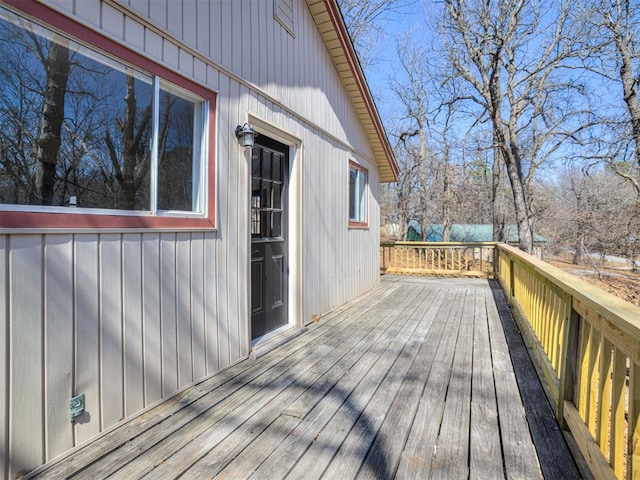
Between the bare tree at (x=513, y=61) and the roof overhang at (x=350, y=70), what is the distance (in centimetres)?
344

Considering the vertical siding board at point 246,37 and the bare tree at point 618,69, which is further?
the bare tree at point 618,69

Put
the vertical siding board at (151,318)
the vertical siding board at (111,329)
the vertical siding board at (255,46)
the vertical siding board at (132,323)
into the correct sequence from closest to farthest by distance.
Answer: the vertical siding board at (111,329)
the vertical siding board at (132,323)
the vertical siding board at (151,318)
the vertical siding board at (255,46)

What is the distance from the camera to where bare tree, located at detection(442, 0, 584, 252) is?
7906mm

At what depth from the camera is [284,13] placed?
12.3 ft

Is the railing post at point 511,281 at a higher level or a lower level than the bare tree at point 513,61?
lower

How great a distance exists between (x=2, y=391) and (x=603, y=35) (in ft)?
38.0

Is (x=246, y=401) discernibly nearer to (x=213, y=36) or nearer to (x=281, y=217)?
(x=281, y=217)

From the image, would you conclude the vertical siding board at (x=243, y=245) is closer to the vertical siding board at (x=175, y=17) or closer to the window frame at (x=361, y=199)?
the vertical siding board at (x=175, y=17)

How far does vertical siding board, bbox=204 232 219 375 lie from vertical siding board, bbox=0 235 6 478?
1.22 m

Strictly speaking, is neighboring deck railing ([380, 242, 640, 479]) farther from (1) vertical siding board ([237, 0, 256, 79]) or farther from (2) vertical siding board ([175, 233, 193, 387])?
(1) vertical siding board ([237, 0, 256, 79])

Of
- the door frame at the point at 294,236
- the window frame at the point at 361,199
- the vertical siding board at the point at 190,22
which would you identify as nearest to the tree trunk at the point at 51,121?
the vertical siding board at the point at 190,22

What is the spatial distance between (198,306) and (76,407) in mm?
939

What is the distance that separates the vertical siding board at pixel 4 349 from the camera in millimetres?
1500

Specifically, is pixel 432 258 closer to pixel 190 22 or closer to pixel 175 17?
pixel 190 22
